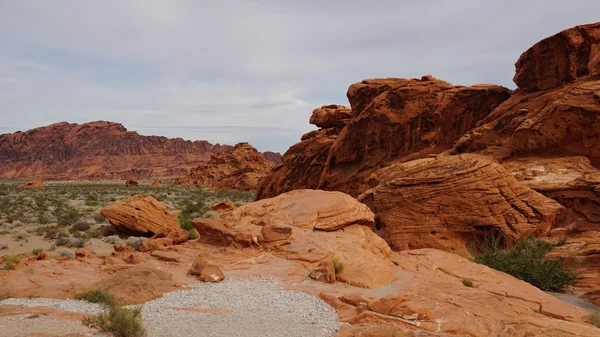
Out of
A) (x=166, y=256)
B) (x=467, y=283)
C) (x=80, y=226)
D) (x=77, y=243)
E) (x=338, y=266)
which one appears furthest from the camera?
(x=80, y=226)

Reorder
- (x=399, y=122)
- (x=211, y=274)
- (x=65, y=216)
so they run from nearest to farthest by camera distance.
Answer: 1. (x=211, y=274)
2. (x=65, y=216)
3. (x=399, y=122)

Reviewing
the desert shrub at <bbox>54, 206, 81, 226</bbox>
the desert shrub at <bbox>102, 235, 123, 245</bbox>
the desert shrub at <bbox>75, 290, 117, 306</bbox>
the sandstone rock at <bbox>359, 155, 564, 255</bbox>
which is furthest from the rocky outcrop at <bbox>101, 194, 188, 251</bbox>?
the desert shrub at <bbox>75, 290, 117, 306</bbox>

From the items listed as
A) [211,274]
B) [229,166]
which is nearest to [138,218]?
[211,274]

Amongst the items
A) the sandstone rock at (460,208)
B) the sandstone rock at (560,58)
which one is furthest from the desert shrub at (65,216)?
the sandstone rock at (560,58)

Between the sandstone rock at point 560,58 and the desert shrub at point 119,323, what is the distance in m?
23.7

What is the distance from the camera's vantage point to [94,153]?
5886 inches

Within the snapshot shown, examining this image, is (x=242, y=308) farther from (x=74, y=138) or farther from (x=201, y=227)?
(x=74, y=138)

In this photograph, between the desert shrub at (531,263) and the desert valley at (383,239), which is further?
the desert shrub at (531,263)

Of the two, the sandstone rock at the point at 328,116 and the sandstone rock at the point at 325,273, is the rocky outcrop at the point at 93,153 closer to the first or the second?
the sandstone rock at the point at 328,116

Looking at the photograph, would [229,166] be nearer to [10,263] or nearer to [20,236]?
[20,236]

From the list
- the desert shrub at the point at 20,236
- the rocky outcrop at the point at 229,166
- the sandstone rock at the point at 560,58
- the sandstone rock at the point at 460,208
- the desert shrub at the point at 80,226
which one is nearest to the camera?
the sandstone rock at the point at 460,208

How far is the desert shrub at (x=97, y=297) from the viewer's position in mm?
7246

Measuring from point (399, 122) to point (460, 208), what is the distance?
44.3ft

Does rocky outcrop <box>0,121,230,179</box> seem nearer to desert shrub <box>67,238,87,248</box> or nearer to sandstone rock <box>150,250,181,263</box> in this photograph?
desert shrub <box>67,238,87,248</box>
